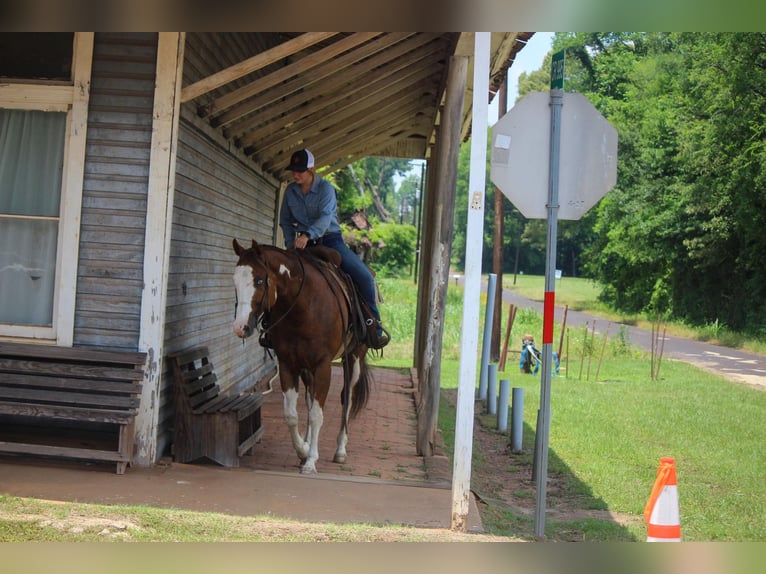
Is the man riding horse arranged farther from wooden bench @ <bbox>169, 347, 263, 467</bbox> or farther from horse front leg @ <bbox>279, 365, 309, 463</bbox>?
wooden bench @ <bbox>169, 347, 263, 467</bbox>

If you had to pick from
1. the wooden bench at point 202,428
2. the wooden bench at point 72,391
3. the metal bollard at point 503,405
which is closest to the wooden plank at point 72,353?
the wooden bench at point 72,391

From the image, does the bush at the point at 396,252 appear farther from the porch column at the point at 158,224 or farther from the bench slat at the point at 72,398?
the bench slat at the point at 72,398

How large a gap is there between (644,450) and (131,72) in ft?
26.8

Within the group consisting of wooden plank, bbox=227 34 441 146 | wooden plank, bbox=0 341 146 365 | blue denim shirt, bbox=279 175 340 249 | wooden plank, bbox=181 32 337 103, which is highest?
wooden plank, bbox=227 34 441 146

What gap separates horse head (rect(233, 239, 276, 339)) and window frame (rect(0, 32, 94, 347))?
149 cm

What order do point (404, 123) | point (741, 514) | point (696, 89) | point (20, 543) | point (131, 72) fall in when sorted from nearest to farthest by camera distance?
1. point (20, 543)
2. point (131, 72)
3. point (741, 514)
4. point (404, 123)
5. point (696, 89)

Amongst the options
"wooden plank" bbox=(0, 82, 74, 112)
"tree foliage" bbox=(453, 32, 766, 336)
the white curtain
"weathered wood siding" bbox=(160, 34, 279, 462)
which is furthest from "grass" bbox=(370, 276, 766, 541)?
"tree foliage" bbox=(453, 32, 766, 336)

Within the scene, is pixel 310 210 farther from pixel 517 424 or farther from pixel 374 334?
pixel 517 424

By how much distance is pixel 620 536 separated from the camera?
667cm

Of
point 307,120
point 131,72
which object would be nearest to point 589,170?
point 131,72

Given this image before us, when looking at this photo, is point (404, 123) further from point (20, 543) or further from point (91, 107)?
point (20, 543)

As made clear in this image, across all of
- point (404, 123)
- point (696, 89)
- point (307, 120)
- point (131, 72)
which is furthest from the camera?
point (696, 89)

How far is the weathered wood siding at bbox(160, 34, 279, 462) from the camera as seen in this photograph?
302 inches

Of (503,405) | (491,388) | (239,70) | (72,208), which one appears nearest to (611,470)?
(503,405)
